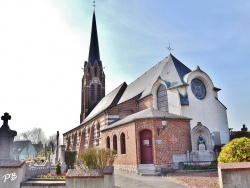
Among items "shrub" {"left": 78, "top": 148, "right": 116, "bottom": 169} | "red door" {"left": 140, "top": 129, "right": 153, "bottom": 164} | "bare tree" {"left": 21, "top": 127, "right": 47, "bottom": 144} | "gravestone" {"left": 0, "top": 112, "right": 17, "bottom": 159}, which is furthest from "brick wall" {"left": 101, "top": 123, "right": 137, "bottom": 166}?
"bare tree" {"left": 21, "top": 127, "right": 47, "bottom": 144}

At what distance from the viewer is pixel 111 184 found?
8086 mm

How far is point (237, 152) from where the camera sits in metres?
8.44

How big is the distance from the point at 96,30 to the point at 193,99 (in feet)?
107

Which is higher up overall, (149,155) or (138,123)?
(138,123)

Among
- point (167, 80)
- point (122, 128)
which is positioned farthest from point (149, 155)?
point (167, 80)

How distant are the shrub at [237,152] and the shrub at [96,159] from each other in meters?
4.57

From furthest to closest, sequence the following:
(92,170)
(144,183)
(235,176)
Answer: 1. (144,183)
2. (92,170)
3. (235,176)

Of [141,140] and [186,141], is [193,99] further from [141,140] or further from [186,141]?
[141,140]

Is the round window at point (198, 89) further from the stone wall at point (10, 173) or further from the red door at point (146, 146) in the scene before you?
the stone wall at point (10, 173)

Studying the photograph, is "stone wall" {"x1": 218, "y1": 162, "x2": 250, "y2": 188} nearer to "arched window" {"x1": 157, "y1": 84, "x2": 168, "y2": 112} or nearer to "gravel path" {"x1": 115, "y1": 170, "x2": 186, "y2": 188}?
"gravel path" {"x1": 115, "y1": 170, "x2": 186, "y2": 188}

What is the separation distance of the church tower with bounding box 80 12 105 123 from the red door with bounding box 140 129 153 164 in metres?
27.2

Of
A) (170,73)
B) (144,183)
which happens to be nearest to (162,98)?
(170,73)

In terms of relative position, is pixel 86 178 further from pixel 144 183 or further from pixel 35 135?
pixel 35 135

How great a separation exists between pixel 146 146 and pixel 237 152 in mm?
8258
